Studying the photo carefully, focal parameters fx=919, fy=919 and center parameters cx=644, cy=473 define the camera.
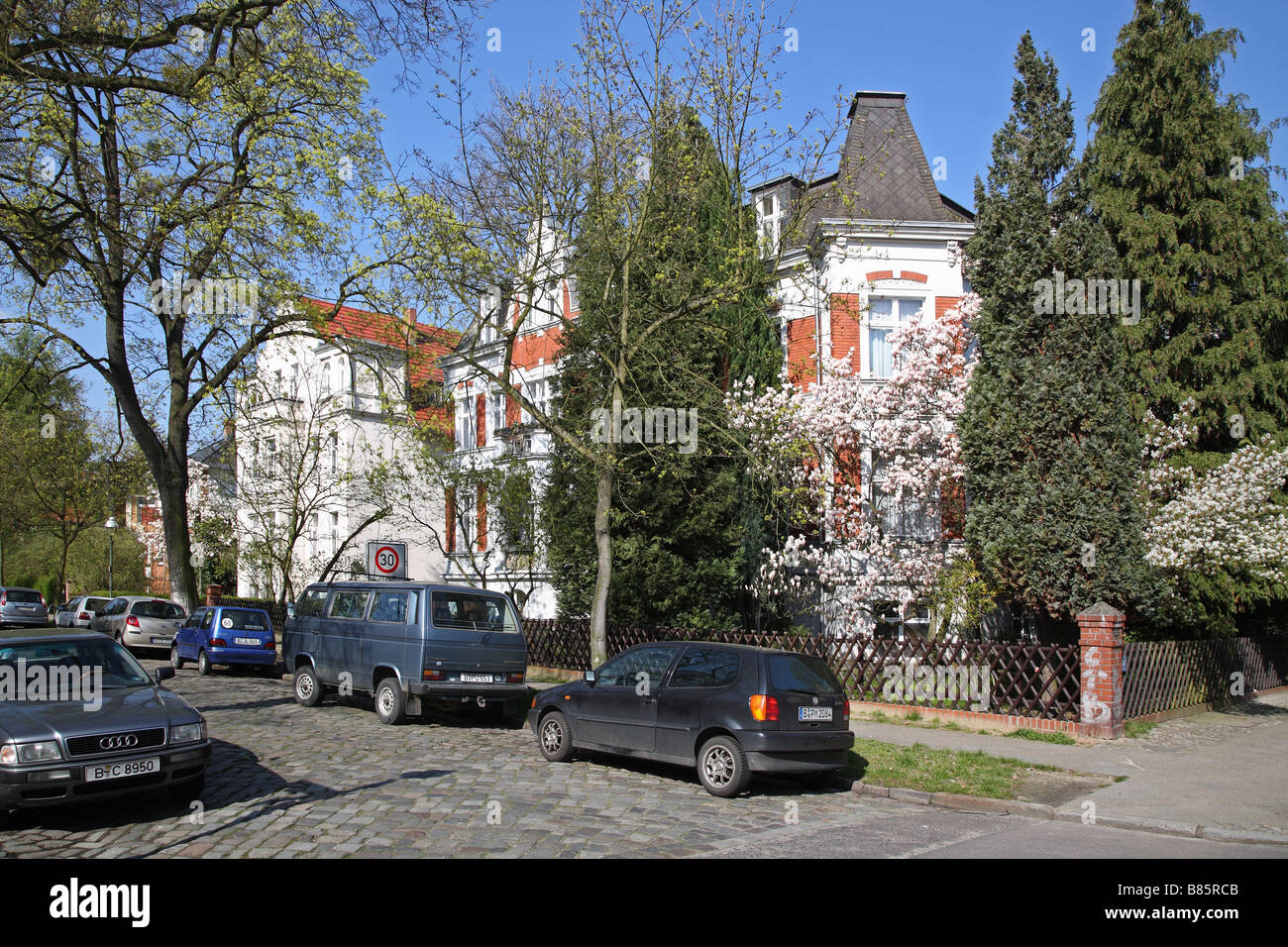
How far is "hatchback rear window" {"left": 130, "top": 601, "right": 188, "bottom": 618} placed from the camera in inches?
1043

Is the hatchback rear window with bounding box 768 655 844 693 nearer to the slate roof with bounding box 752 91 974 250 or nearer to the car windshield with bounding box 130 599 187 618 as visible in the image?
the slate roof with bounding box 752 91 974 250

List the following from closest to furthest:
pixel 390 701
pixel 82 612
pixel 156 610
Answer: pixel 390 701 → pixel 156 610 → pixel 82 612

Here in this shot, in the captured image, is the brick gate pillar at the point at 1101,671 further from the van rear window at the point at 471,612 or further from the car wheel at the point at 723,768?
the van rear window at the point at 471,612

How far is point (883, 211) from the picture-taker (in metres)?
23.0

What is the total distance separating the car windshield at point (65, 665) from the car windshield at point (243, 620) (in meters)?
14.1

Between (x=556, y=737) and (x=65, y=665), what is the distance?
17.8 ft

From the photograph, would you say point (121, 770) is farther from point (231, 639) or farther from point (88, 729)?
point (231, 639)

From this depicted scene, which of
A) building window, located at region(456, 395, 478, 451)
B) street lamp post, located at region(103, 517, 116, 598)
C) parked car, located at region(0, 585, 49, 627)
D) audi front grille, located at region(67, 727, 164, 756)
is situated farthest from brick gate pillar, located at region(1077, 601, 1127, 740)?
street lamp post, located at region(103, 517, 116, 598)

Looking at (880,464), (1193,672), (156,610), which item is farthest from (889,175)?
(156,610)

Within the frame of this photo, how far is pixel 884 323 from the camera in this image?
21766 millimetres

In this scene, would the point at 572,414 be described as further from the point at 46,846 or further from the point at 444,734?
the point at 46,846

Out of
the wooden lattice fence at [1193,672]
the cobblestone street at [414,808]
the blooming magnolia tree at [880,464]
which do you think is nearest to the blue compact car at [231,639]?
the cobblestone street at [414,808]
